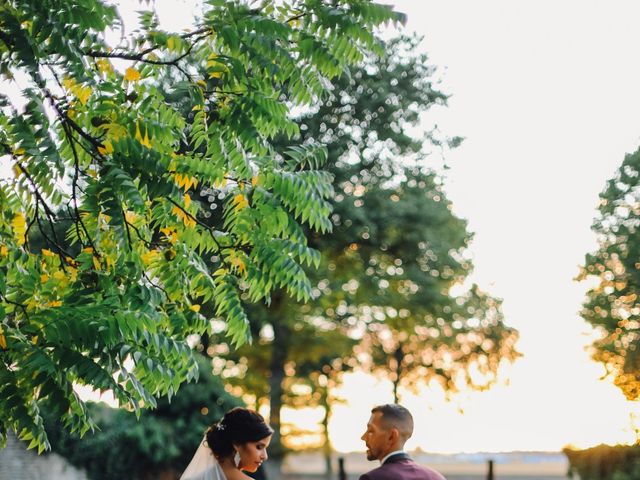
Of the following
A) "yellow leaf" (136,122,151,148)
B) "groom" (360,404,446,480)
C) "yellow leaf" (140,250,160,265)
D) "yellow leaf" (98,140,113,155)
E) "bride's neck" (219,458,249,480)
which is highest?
"yellow leaf" (136,122,151,148)

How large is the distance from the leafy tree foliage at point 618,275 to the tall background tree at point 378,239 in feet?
15.4

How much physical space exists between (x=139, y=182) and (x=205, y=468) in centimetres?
226

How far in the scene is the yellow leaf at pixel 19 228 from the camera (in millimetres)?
8828

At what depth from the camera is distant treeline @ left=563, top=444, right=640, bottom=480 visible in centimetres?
2270

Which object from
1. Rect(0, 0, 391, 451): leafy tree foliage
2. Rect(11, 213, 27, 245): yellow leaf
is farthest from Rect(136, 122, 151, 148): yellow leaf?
Rect(11, 213, 27, 245): yellow leaf

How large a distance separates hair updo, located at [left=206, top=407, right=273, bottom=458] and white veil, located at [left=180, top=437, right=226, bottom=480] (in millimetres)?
109

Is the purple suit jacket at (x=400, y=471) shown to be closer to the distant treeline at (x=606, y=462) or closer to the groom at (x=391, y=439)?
the groom at (x=391, y=439)

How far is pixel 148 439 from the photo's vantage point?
23.6 meters

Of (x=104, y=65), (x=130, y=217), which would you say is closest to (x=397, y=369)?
(x=130, y=217)

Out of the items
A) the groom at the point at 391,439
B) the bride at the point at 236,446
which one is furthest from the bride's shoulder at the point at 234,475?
the groom at the point at 391,439

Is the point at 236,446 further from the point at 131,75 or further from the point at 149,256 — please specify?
the point at 131,75

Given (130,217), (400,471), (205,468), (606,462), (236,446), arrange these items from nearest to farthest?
(400,471) → (236,446) → (205,468) → (130,217) → (606,462)

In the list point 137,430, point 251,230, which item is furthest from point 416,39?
point 251,230

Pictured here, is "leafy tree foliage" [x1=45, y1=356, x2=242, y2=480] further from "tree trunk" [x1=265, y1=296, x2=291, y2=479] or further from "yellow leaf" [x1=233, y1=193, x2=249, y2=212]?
"tree trunk" [x1=265, y1=296, x2=291, y2=479]
